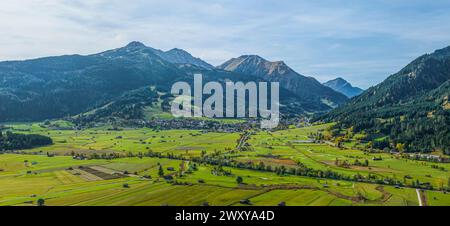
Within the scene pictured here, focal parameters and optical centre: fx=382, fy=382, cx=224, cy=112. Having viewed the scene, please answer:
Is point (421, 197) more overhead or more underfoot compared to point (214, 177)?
more underfoot

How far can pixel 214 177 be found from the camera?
116688 mm

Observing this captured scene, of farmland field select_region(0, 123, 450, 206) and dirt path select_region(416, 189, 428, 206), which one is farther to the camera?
farmland field select_region(0, 123, 450, 206)

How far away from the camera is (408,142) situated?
18025 centimetres

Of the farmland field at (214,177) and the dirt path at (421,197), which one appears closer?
the dirt path at (421,197)

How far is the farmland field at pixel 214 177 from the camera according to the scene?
9162 cm

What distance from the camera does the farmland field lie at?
301 feet

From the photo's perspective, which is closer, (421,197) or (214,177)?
(421,197)

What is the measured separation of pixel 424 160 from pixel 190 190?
9916 cm

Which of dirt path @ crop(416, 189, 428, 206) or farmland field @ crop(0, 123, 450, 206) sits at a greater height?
farmland field @ crop(0, 123, 450, 206)

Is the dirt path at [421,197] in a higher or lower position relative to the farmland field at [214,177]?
lower
